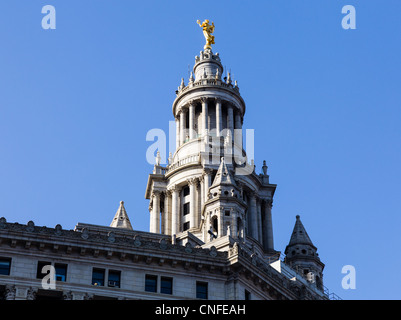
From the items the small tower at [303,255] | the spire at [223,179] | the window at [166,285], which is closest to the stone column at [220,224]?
the spire at [223,179]

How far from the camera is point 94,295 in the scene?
6850cm

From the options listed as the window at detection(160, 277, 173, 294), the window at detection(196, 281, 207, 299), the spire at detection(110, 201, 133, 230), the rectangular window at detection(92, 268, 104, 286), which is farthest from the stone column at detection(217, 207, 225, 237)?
the rectangular window at detection(92, 268, 104, 286)

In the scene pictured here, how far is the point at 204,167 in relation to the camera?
128250mm

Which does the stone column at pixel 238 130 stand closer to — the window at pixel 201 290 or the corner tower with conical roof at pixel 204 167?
the corner tower with conical roof at pixel 204 167

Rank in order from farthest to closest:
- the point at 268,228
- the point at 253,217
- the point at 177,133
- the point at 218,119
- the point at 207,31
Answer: the point at 207,31, the point at 177,133, the point at 218,119, the point at 268,228, the point at 253,217

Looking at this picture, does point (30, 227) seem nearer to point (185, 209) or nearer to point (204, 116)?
point (185, 209)

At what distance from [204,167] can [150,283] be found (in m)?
58.2

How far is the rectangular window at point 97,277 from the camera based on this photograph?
69562 millimetres

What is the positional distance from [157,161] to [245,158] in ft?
47.2

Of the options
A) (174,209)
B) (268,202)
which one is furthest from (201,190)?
(268,202)

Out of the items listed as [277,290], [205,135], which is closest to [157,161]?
[205,135]

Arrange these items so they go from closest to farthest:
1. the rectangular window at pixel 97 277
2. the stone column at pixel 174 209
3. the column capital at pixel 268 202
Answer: the rectangular window at pixel 97 277
the stone column at pixel 174 209
the column capital at pixel 268 202

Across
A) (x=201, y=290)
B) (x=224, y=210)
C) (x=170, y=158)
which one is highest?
(x=170, y=158)

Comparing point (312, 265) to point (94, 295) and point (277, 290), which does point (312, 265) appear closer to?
point (277, 290)
